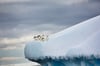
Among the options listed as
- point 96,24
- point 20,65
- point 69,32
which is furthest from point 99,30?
point 20,65

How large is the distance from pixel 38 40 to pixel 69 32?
0.68 metres

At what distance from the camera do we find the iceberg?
649 centimetres

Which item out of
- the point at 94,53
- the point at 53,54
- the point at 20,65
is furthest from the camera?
the point at 20,65

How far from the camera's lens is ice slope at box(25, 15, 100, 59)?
656cm

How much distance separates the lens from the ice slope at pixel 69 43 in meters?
6.56

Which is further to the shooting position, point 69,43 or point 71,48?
point 69,43

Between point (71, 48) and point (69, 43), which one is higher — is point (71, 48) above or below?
below

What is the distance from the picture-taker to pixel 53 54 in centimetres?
677

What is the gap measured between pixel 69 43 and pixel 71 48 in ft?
0.95

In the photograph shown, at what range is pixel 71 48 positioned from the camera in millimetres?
6586

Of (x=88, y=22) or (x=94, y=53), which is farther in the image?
(x=88, y=22)

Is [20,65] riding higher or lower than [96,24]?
lower

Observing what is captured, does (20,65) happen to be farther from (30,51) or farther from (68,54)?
(68,54)

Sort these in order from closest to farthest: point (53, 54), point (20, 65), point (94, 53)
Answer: point (94, 53), point (53, 54), point (20, 65)
